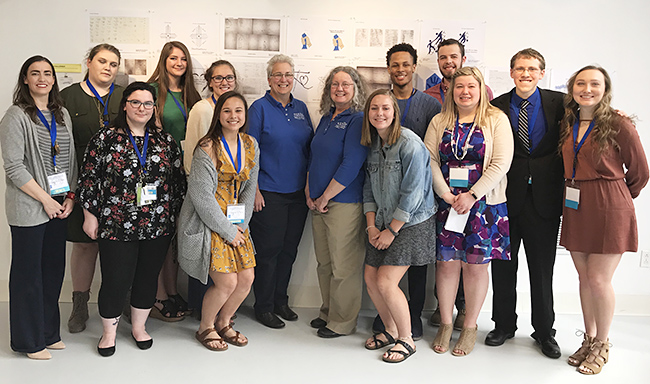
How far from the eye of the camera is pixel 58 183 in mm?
2922

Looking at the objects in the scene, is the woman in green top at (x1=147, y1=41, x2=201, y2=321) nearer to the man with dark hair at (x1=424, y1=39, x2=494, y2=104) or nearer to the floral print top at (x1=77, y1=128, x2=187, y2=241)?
the floral print top at (x1=77, y1=128, x2=187, y2=241)

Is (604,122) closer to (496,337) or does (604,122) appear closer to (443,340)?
(496,337)

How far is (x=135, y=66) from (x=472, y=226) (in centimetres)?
271

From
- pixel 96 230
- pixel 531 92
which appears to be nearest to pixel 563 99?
pixel 531 92

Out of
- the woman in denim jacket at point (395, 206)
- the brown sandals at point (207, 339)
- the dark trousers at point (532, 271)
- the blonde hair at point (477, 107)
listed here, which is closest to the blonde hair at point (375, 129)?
the woman in denim jacket at point (395, 206)

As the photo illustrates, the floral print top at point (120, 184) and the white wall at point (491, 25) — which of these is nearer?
the floral print top at point (120, 184)

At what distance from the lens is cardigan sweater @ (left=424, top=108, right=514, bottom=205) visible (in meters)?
2.96

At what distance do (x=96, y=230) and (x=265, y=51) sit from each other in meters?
1.82

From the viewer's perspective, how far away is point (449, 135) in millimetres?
3029

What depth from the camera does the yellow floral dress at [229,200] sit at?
10.0 ft

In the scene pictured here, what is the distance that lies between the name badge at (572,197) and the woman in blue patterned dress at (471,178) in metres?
0.37

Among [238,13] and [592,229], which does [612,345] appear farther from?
[238,13]

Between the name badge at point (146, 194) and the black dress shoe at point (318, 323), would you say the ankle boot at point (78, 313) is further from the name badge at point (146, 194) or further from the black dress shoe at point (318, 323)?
the black dress shoe at point (318, 323)

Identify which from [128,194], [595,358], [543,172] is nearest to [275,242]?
[128,194]
